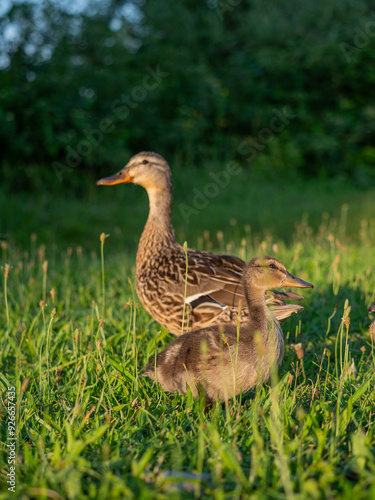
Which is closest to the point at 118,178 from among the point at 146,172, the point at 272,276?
the point at 146,172

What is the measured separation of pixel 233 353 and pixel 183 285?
3.51 ft

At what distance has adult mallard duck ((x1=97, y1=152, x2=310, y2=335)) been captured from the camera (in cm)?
411

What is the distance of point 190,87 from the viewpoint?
16031 millimetres

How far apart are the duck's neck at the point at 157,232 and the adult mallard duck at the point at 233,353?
137 cm

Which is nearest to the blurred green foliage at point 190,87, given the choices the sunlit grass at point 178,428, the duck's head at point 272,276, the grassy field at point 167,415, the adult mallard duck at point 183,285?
the grassy field at point 167,415

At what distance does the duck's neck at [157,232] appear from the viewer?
4934 mm

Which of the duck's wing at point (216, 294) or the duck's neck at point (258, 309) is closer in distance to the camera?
the duck's neck at point (258, 309)

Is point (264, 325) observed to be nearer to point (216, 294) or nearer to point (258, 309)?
point (258, 309)

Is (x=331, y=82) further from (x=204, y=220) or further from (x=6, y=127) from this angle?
(x=6, y=127)

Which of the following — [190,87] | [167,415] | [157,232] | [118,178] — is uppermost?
[190,87]

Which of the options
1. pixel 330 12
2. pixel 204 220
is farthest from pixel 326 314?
pixel 330 12

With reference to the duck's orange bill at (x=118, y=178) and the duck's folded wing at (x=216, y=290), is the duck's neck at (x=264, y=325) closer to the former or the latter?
the duck's folded wing at (x=216, y=290)

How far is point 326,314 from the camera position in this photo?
4934 millimetres

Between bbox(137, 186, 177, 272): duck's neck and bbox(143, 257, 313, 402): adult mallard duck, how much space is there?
1.37 meters
